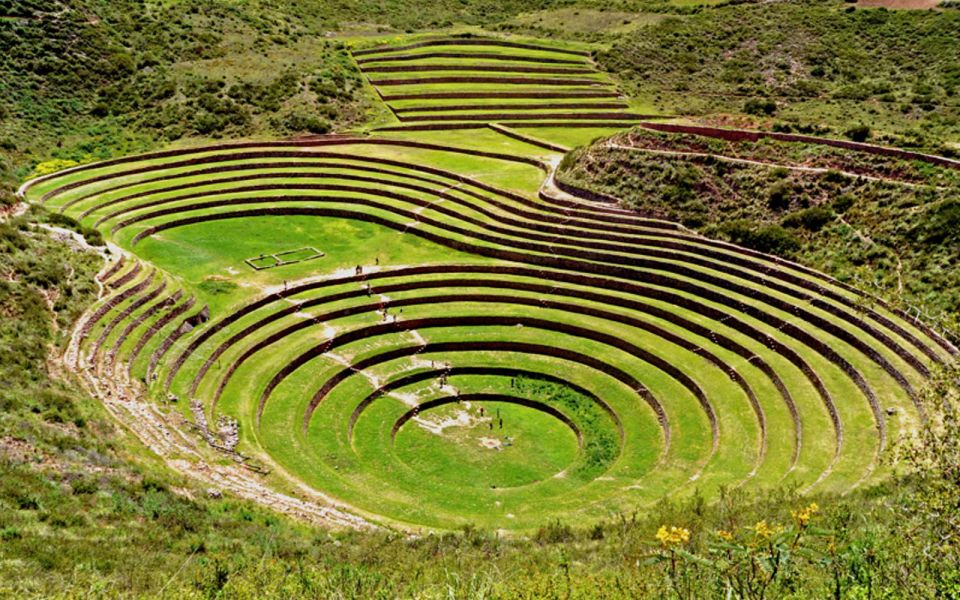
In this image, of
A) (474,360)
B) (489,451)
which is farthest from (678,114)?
(489,451)

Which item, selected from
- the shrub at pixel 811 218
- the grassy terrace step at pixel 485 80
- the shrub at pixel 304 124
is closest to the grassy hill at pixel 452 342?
the shrub at pixel 811 218

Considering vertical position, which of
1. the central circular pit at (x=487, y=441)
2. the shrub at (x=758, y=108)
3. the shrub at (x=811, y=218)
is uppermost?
the shrub at (x=758, y=108)

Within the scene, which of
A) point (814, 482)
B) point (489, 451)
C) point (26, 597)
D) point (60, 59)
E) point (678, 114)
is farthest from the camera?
point (678, 114)

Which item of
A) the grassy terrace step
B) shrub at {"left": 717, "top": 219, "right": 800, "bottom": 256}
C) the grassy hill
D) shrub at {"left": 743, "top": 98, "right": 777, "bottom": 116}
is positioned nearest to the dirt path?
the grassy hill

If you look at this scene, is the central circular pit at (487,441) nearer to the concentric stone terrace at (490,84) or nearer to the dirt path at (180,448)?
the dirt path at (180,448)

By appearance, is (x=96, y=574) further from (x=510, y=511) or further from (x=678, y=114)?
A: (x=678, y=114)

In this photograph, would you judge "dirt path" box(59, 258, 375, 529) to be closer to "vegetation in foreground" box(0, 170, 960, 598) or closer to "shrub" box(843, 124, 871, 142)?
"vegetation in foreground" box(0, 170, 960, 598)

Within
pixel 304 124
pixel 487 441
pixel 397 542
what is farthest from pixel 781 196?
pixel 304 124

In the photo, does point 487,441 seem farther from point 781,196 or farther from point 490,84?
point 490,84
